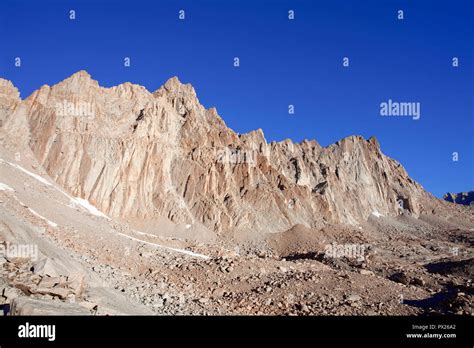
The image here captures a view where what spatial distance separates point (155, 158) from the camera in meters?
57.8

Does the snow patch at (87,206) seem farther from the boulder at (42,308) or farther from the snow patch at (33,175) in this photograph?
the boulder at (42,308)

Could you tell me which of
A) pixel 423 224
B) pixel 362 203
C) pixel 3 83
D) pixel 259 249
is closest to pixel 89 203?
pixel 3 83

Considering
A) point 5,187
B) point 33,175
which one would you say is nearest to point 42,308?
point 5,187

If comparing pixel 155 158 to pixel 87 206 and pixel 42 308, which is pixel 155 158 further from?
pixel 42 308

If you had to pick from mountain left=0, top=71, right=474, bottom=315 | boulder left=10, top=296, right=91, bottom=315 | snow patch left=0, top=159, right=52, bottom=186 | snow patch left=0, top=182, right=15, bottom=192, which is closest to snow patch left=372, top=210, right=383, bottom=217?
mountain left=0, top=71, right=474, bottom=315

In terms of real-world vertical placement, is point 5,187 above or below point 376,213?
below

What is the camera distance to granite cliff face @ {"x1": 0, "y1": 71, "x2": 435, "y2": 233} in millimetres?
47344

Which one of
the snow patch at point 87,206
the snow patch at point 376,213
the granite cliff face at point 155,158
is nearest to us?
the snow patch at point 87,206

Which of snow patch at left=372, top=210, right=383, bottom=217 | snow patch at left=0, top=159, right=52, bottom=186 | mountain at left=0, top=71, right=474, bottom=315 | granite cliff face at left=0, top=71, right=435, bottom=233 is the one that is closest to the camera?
mountain at left=0, top=71, right=474, bottom=315

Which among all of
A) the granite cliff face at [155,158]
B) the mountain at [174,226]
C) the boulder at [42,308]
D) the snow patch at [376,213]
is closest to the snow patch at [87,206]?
the mountain at [174,226]

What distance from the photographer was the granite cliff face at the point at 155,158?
155ft

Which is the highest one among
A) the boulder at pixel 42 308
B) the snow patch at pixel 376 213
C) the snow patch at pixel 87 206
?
the snow patch at pixel 376 213

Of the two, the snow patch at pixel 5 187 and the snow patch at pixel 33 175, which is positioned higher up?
the snow patch at pixel 33 175

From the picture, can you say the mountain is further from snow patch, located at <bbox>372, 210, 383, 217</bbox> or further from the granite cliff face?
snow patch, located at <bbox>372, 210, 383, 217</bbox>
